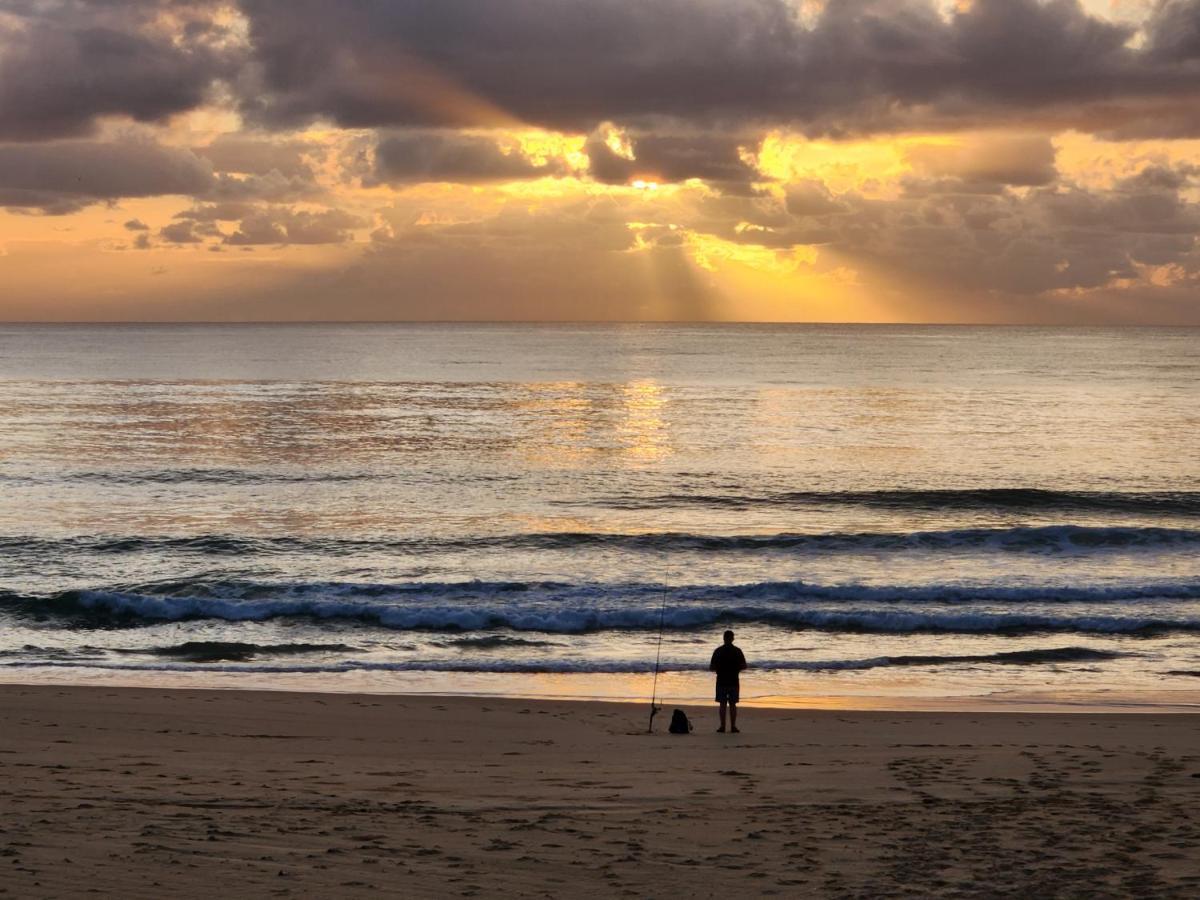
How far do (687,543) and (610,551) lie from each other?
8.23 feet

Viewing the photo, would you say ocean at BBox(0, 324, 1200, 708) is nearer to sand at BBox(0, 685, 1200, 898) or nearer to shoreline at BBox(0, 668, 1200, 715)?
shoreline at BBox(0, 668, 1200, 715)

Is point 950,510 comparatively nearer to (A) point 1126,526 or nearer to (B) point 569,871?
(A) point 1126,526

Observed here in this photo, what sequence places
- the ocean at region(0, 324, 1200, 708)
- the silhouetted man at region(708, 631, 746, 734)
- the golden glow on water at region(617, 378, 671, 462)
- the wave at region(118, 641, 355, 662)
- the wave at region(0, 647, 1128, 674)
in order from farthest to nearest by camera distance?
the golden glow on water at region(617, 378, 671, 462)
the wave at region(118, 641, 355, 662)
the ocean at region(0, 324, 1200, 708)
the wave at region(0, 647, 1128, 674)
the silhouetted man at region(708, 631, 746, 734)

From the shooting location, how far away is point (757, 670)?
21.7 metres

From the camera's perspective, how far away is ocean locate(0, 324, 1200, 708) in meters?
22.0

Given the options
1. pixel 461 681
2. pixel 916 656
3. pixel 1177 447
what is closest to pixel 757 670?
pixel 916 656

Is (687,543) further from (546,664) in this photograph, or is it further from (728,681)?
(728,681)

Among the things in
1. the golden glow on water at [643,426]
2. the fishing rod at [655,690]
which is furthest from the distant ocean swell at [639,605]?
the golden glow on water at [643,426]

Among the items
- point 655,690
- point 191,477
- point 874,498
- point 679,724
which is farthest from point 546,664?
point 191,477

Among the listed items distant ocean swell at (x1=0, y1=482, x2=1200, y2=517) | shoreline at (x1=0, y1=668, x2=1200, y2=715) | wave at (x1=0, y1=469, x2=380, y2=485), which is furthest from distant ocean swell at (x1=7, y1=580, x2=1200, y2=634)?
wave at (x1=0, y1=469, x2=380, y2=485)

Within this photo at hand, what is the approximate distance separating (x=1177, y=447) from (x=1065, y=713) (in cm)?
4083

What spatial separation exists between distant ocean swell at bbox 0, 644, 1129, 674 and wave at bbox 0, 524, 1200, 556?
9.87 meters

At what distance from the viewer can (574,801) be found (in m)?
12.4

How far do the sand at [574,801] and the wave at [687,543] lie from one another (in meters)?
14.7
